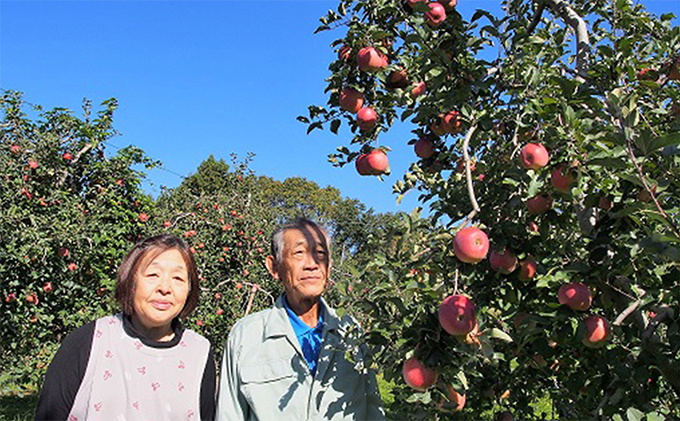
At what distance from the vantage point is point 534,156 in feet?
5.55

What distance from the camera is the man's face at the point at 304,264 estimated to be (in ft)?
6.63

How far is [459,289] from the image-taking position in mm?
1783

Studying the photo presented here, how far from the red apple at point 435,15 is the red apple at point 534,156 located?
1.96 ft

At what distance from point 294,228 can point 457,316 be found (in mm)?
756

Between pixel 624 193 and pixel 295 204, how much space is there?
33086 millimetres

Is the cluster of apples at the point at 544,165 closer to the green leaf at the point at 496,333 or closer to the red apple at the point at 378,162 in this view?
the green leaf at the point at 496,333

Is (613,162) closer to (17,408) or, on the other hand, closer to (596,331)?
(596,331)

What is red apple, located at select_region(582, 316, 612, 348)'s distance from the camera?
1.72 metres

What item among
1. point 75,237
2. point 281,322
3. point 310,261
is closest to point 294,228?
point 310,261

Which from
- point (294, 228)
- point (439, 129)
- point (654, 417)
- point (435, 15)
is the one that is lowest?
point (654, 417)

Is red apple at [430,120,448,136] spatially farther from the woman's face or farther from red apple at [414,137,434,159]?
the woman's face

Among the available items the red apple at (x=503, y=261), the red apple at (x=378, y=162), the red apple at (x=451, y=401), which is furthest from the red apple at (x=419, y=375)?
the red apple at (x=378, y=162)

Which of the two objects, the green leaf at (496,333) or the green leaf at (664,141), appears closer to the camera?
the green leaf at (664,141)

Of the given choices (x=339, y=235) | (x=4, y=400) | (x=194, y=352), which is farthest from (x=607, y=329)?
(x=339, y=235)
